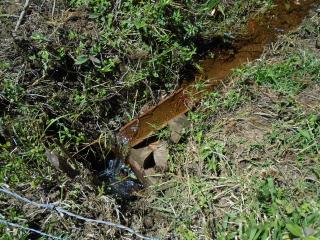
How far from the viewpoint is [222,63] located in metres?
5.24

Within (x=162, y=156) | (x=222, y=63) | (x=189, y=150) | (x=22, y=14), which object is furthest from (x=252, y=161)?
(x=22, y=14)

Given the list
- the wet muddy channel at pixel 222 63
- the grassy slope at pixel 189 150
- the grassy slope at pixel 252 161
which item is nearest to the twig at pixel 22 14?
the grassy slope at pixel 189 150

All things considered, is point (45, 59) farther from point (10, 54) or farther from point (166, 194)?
point (166, 194)

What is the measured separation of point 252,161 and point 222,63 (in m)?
1.57

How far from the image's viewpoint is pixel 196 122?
459 cm

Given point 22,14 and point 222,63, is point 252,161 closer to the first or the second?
point 222,63

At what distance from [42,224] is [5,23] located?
211 centimetres

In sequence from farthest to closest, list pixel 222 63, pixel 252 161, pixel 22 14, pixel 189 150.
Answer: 1. pixel 222 63
2. pixel 22 14
3. pixel 189 150
4. pixel 252 161

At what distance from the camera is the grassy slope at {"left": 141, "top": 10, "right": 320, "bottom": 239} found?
354cm

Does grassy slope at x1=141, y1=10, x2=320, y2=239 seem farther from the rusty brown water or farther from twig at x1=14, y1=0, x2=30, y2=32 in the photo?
twig at x1=14, y1=0, x2=30, y2=32

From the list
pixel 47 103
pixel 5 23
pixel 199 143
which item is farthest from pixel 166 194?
pixel 5 23

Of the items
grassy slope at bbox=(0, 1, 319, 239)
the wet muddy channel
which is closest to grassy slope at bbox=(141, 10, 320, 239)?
grassy slope at bbox=(0, 1, 319, 239)

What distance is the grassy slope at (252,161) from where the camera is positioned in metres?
3.54

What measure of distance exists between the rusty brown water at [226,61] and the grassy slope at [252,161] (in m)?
→ 0.23
